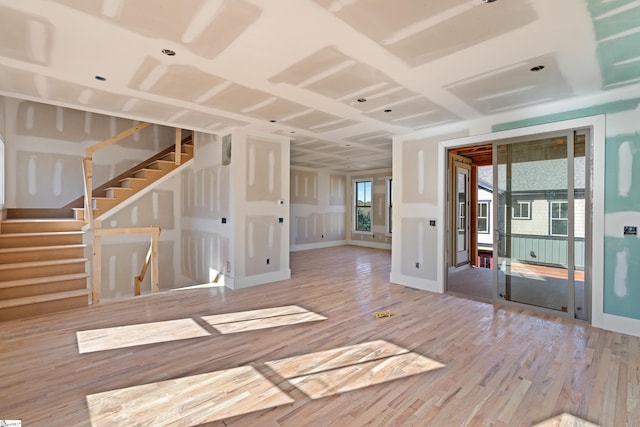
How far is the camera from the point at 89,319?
3.69m

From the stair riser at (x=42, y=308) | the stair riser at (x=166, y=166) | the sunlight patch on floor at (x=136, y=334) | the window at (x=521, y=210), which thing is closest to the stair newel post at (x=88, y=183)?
the stair riser at (x=42, y=308)

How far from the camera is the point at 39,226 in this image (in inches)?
185

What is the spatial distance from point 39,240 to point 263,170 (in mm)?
3604

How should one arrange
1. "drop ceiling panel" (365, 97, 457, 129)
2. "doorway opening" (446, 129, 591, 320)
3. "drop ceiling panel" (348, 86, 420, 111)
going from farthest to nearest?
"drop ceiling panel" (365, 97, 457, 129) < "doorway opening" (446, 129, 591, 320) < "drop ceiling panel" (348, 86, 420, 111)

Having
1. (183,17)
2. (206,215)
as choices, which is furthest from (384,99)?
(206,215)

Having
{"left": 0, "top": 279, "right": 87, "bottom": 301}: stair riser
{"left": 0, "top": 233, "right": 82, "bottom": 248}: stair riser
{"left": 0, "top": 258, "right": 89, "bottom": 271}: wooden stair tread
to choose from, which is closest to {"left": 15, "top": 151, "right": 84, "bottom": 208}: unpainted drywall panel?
{"left": 0, "top": 233, "right": 82, "bottom": 248}: stair riser

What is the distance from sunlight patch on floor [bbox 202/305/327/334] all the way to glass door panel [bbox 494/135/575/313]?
2.76 metres

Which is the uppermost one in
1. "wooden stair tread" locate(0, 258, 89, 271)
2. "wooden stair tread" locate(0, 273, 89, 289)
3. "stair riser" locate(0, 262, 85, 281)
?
"wooden stair tread" locate(0, 258, 89, 271)

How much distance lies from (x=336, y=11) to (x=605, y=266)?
4.07 m

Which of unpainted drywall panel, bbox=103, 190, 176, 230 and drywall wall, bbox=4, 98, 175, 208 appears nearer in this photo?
drywall wall, bbox=4, 98, 175, 208

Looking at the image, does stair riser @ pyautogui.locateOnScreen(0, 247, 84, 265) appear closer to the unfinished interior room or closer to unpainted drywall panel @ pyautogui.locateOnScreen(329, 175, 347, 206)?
the unfinished interior room

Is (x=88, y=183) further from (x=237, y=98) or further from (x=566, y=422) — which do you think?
(x=566, y=422)

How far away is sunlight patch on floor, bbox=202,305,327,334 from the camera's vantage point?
347cm

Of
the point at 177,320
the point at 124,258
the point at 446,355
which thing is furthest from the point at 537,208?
the point at 124,258
